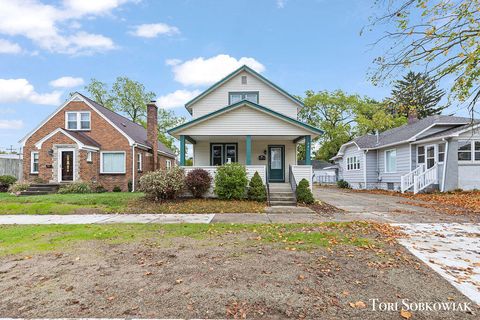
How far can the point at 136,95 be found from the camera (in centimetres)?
3756

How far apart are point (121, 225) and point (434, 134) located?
20.2 metres

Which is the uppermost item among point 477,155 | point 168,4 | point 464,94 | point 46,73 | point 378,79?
point 168,4

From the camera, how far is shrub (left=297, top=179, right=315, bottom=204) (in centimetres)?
1249

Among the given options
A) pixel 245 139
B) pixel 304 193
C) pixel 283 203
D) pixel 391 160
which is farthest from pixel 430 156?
pixel 245 139

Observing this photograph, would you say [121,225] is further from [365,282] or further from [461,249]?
[461,249]

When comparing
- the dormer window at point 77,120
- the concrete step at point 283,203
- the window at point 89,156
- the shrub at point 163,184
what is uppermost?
the dormer window at point 77,120

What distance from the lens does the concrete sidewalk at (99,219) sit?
855 centimetres

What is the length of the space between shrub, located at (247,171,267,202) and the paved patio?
6.03 m

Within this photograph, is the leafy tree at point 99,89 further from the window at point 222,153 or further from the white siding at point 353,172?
the white siding at point 353,172

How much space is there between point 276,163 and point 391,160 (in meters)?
11.4

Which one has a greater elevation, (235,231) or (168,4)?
(168,4)

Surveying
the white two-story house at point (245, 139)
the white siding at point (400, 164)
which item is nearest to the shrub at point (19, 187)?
the white two-story house at point (245, 139)

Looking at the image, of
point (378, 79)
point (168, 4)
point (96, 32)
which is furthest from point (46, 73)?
point (378, 79)

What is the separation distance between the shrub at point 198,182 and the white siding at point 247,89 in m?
5.61
